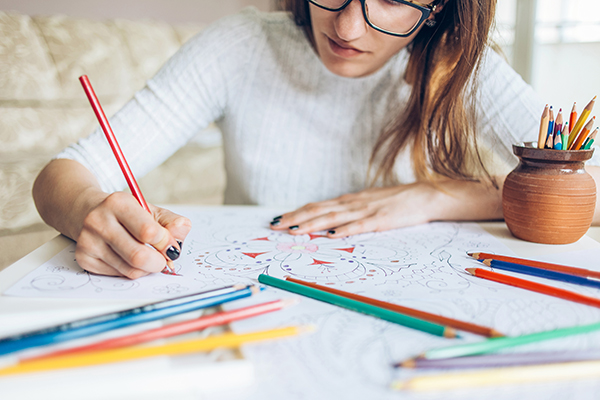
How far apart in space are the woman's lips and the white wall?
211cm

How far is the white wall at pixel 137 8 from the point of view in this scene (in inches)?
86.9

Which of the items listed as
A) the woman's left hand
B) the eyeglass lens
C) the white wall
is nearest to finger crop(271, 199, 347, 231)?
the woman's left hand

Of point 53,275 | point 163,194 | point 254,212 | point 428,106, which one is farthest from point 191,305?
point 163,194

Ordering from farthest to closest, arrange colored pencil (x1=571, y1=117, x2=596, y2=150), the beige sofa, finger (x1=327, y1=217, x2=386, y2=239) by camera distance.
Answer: the beige sofa → finger (x1=327, y1=217, x2=386, y2=239) → colored pencil (x1=571, y1=117, x2=596, y2=150)

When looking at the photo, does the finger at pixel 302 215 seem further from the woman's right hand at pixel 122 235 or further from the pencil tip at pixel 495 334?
the pencil tip at pixel 495 334

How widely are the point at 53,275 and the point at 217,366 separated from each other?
27cm

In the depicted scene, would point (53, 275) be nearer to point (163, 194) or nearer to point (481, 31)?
point (481, 31)

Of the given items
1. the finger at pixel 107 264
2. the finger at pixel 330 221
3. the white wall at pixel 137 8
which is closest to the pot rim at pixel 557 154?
the finger at pixel 330 221

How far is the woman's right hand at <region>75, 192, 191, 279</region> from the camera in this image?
44 cm

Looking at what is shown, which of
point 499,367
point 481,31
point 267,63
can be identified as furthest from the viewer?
point 267,63

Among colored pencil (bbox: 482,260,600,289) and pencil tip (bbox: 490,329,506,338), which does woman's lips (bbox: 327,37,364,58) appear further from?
pencil tip (bbox: 490,329,506,338)

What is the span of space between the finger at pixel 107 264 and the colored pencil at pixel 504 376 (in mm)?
299

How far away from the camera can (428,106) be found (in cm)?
77

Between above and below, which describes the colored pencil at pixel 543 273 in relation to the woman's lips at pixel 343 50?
below
